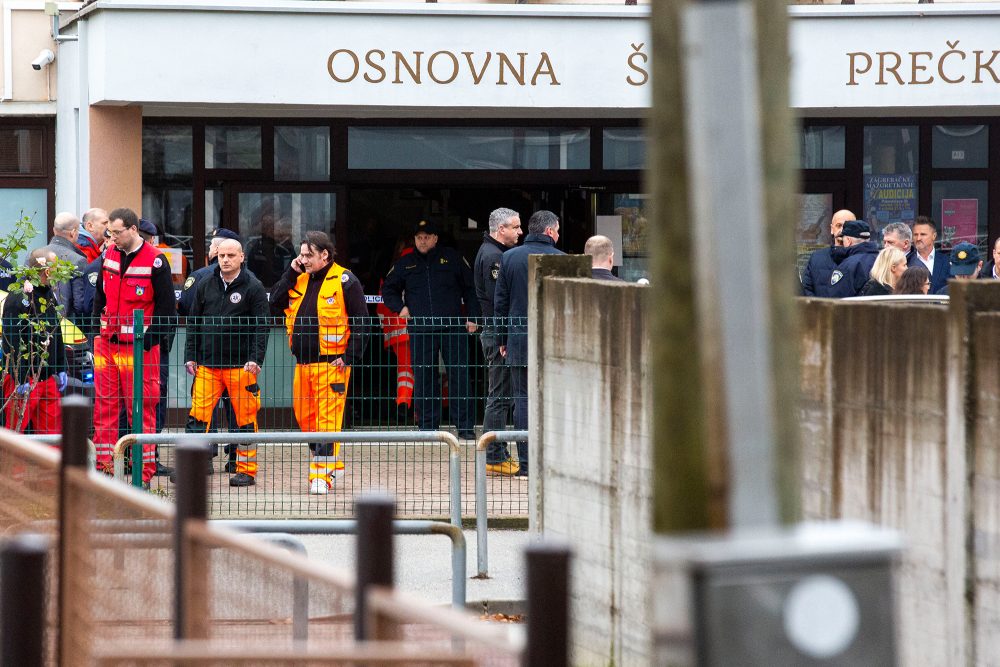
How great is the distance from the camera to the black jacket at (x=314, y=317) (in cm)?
1060

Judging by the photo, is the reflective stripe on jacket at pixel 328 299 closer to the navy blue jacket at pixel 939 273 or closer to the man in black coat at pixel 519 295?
the man in black coat at pixel 519 295

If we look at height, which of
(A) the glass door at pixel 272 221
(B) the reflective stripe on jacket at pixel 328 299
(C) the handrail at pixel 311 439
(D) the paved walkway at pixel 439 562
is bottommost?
(D) the paved walkway at pixel 439 562

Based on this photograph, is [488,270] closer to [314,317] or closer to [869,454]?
[314,317]

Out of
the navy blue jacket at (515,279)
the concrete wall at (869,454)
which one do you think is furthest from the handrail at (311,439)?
the navy blue jacket at (515,279)

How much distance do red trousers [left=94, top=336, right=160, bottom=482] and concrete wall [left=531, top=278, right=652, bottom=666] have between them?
377 cm

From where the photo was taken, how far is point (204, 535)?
120 inches

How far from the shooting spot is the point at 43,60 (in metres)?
14.1

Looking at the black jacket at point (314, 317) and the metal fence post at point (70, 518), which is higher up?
the black jacket at point (314, 317)

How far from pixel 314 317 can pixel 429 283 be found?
8.22 ft

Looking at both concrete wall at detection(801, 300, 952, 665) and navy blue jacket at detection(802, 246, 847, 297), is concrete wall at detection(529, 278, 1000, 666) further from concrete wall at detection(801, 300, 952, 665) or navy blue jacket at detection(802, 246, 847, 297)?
navy blue jacket at detection(802, 246, 847, 297)

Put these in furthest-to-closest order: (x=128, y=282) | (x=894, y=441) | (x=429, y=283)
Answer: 1. (x=429, y=283)
2. (x=128, y=282)
3. (x=894, y=441)

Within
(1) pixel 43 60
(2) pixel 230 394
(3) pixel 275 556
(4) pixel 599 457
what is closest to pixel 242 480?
(2) pixel 230 394

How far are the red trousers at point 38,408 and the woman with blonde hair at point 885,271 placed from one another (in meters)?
5.55

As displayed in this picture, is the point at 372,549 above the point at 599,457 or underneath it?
above
